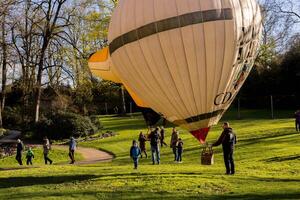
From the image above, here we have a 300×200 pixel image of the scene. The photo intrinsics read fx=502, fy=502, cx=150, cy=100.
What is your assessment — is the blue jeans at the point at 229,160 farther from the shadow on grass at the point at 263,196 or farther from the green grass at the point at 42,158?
the green grass at the point at 42,158

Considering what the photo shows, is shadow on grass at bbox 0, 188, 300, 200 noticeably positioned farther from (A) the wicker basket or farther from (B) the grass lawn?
(A) the wicker basket

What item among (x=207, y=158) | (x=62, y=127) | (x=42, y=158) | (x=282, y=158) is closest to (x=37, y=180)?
(x=207, y=158)

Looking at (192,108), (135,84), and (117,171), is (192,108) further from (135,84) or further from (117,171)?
(117,171)

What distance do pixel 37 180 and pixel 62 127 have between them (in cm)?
2027

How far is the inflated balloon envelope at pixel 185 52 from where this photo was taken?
1180cm

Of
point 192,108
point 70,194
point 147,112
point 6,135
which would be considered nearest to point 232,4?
point 192,108

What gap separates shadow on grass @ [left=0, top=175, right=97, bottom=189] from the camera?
14.5m

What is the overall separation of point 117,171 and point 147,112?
3144mm

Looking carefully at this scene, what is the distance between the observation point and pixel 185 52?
11.9 m

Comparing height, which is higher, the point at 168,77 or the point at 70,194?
the point at 168,77

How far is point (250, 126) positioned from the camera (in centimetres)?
3650

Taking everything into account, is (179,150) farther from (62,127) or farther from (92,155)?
(62,127)

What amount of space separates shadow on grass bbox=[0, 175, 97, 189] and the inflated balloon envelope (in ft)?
11.6

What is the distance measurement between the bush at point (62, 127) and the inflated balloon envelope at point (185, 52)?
22.4 meters
